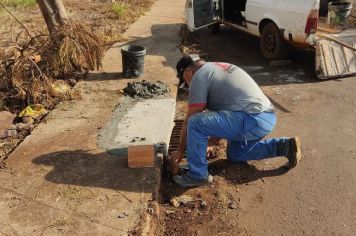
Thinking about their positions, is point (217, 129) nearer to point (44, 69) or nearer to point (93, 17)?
point (44, 69)

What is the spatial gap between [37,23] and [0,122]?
21.8ft

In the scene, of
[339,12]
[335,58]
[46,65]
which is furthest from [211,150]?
[339,12]

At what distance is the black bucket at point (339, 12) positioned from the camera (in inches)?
337

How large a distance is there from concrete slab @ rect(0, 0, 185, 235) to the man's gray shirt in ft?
3.19

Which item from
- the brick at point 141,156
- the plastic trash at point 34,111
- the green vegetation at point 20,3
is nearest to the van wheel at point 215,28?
the plastic trash at point 34,111

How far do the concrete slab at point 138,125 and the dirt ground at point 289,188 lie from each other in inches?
20.9

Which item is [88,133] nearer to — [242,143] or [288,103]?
[242,143]

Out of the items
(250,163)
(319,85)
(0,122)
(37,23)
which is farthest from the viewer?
(37,23)

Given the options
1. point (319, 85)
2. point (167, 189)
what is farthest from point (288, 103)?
point (167, 189)

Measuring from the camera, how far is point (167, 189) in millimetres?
4789

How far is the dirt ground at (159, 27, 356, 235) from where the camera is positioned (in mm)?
4191

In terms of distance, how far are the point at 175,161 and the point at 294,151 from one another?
136cm

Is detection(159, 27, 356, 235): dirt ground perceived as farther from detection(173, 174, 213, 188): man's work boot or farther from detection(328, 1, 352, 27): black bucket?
detection(328, 1, 352, 27): black bucket

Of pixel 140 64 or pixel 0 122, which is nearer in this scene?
pixel 0 122
